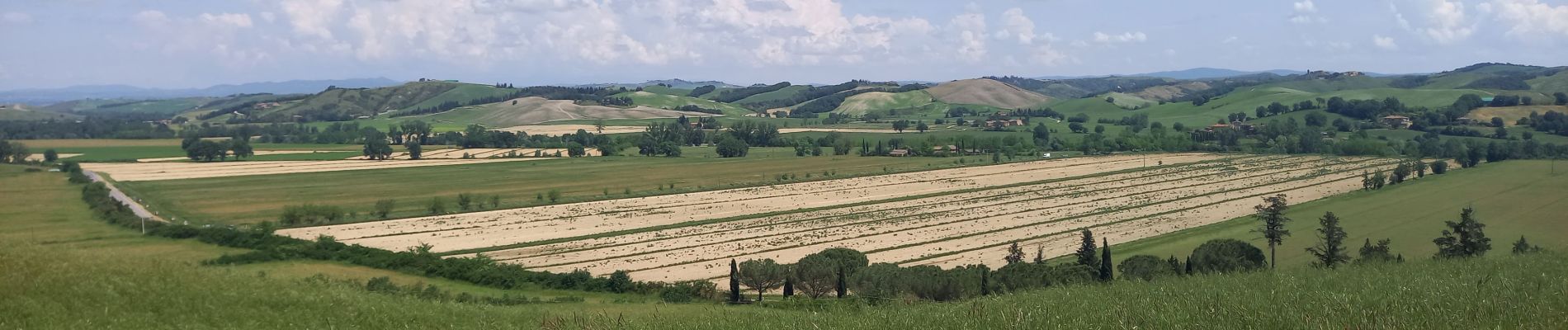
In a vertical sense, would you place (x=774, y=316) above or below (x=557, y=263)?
above

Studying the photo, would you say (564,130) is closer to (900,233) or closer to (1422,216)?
(900,233)

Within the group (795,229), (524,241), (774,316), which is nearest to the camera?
(774,316)

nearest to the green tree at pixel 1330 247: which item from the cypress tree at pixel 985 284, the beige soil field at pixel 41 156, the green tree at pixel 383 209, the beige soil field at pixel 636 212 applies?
the cypress tree at pixel 985 284

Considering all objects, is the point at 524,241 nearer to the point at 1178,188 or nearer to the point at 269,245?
the point at 269,245

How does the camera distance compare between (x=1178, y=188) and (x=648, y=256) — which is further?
(x=1178, y=188)

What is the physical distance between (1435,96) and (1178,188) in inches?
4652

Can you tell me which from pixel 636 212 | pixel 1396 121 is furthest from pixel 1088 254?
pixel 1396 121

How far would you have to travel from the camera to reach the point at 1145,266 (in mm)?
33812

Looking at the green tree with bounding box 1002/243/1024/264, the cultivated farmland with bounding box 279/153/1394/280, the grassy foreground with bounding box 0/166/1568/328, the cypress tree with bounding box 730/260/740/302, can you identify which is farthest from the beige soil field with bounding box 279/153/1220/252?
the grassy foreground with bounding box 0/166/1568/328

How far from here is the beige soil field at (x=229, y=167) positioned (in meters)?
83.2

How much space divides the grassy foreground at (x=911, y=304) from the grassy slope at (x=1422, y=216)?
17924 mm

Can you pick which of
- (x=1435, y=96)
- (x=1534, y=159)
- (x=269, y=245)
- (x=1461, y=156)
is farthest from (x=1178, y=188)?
(x=1435, y=96)

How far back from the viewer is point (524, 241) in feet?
153

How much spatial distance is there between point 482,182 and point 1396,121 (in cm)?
12244
